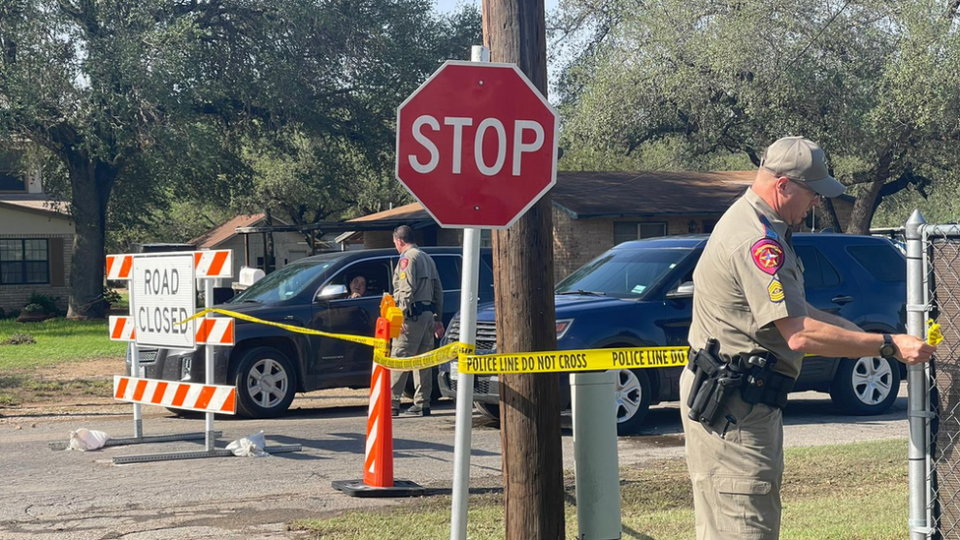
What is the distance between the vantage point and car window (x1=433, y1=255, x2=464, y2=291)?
44.2 ft

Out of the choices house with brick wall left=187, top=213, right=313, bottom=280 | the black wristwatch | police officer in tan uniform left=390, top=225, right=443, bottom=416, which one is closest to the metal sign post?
the black wristwatch

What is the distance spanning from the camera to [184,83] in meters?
29.1

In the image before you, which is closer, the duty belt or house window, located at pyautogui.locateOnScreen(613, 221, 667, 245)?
the duty belt

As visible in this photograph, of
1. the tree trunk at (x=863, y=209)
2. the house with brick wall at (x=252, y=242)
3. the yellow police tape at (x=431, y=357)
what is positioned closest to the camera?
the yellow police tape at (x=431, y=357)

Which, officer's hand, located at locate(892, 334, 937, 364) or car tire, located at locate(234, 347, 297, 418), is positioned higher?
officer's hand, located at locate(892, 334, 937, 364)

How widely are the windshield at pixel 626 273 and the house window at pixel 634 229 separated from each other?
61.7 feet

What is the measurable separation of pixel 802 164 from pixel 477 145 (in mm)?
1495

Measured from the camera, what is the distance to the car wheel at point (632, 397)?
34.7 ft

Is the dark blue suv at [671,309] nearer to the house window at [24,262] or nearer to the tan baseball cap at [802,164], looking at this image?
the tan baseball cap at [802,164]

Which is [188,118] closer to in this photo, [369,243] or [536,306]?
[369,243]

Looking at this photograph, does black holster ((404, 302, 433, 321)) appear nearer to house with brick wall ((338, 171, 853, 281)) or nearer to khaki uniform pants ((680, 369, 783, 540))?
khaki uniform pants ((680, 369, 783, 540))

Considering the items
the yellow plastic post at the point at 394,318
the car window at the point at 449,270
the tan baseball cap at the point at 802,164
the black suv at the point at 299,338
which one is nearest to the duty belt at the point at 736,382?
the tan baseball cap at the point at 802,164

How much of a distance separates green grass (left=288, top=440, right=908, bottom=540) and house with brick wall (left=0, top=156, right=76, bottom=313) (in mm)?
34439

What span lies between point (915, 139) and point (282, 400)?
82.7 ft
